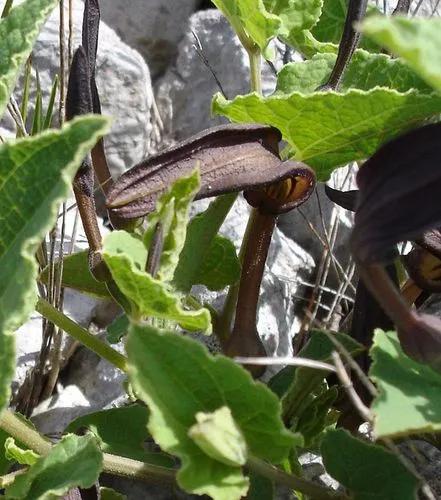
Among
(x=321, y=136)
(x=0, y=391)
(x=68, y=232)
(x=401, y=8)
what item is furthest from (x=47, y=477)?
(x=68, y=232)

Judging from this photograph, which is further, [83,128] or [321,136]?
[321,136]

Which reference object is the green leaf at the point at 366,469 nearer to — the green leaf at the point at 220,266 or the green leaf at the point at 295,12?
the green leaf at the point at 220,266

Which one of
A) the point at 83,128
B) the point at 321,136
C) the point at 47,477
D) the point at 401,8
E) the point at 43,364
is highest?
the point at 401,8

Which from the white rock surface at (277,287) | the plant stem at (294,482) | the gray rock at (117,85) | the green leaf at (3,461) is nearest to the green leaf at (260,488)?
the plant stem at (294,482)

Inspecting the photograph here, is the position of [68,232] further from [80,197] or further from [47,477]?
[47,477]

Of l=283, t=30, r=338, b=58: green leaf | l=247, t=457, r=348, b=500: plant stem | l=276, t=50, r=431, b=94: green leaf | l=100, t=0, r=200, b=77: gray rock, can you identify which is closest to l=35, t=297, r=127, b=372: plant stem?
l=247, t=457, r=348, b=500: plant stem

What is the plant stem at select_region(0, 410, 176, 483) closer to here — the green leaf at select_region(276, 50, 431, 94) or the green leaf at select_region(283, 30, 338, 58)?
the green leaf at select_region(276, 50, 431, 94)

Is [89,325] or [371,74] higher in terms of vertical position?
[371,74]

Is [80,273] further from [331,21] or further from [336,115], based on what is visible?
[331,21]
